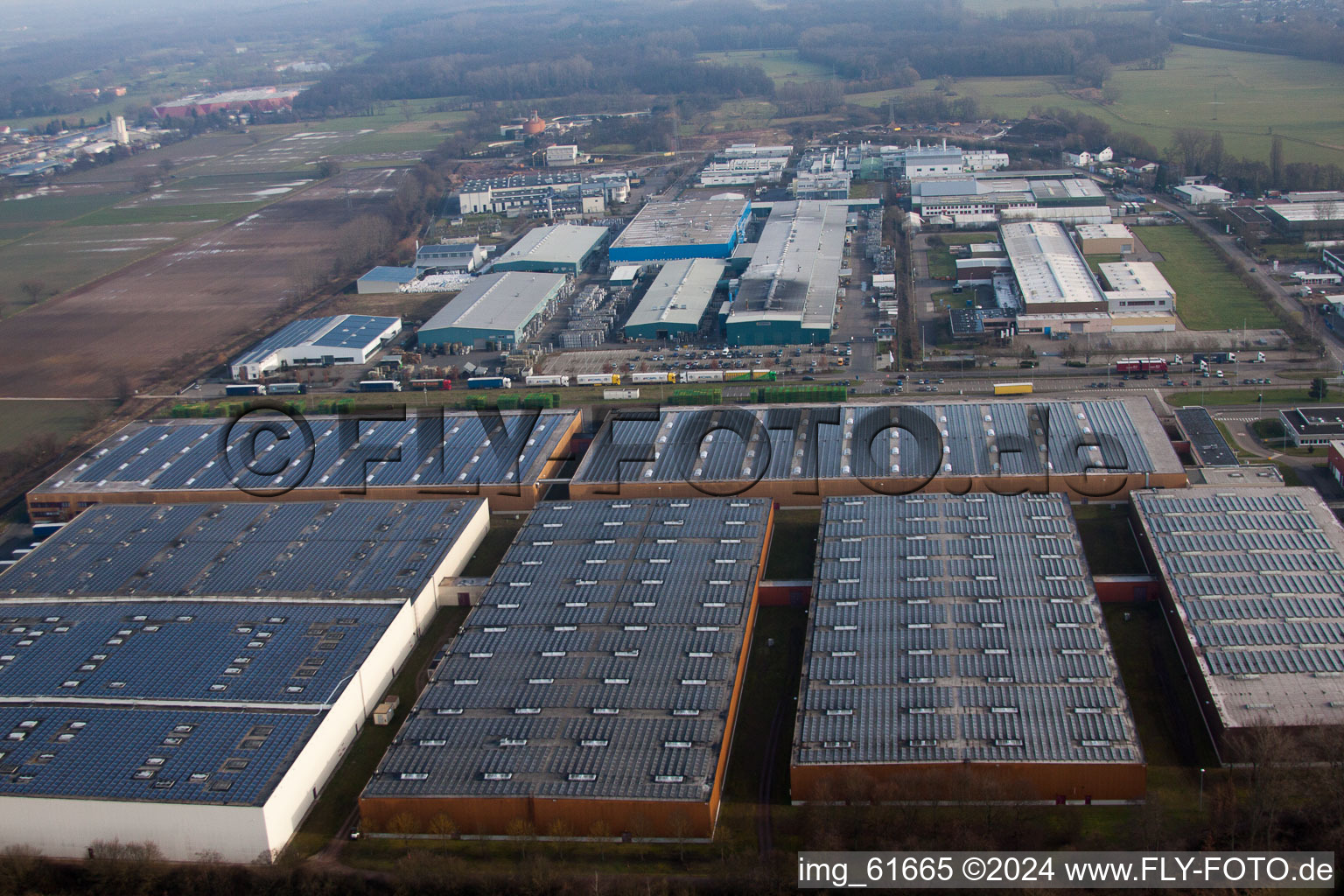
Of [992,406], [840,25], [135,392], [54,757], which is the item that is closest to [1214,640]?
[992,406]

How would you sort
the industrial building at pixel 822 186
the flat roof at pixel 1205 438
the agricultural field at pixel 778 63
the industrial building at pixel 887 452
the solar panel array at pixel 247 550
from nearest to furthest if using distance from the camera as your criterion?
the solar panel array at pixel 247 550, the industrial building at pixel 887 452, the flat roof at pixel 1205 438, the industrial building at pixel 822 186, the agricultural field at pixel 778 63

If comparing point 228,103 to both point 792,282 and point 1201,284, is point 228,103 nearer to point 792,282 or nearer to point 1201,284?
point 792,282

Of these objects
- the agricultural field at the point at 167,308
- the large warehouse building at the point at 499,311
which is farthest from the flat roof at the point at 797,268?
the agricultural field at the point at 167,308

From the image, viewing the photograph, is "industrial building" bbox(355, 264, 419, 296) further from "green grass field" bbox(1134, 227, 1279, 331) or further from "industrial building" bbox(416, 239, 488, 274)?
"green grass field" bbox(1134, 227, 1279, 331)

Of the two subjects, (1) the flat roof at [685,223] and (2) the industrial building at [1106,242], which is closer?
(2) the industrial building at [1106,242]

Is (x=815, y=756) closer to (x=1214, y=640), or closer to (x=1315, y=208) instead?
(x=1214, y=640)

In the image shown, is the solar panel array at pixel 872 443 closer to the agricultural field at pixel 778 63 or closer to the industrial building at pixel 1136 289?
the industrial building at pixel 1136 289

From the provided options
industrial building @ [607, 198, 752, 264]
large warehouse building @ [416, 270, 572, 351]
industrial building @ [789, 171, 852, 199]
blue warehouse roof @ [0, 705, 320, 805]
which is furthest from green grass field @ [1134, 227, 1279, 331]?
blue warehouse roof @ [0, 705, 320, 805]
